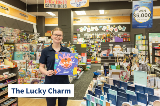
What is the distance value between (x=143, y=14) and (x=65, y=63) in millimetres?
3129

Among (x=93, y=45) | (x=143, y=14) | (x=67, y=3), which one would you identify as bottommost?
(x=93, y=45)

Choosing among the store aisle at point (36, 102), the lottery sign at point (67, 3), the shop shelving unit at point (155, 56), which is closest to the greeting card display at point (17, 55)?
the store aisle at point (36, 102)

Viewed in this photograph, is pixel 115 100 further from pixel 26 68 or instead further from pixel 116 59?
pixel 26 68

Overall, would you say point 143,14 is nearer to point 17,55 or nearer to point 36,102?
point 36,102

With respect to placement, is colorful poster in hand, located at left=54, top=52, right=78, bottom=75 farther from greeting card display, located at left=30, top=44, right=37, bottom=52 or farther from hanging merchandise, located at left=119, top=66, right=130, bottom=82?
greeting card display, located at left=30, top=44, right=37, bottom=52

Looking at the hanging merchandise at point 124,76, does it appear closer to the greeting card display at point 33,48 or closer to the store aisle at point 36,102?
the store aisle at point 36,102

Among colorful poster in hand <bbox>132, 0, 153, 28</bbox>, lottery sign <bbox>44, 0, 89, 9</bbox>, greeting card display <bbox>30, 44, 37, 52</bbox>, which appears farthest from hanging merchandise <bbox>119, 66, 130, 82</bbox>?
greeting card display <bbox>30, 44, 37, 52</bbox>

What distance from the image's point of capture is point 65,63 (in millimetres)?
1849

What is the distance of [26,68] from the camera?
4.68m

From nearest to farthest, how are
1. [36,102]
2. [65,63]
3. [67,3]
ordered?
[65,63] → [36,102] → [67,3]

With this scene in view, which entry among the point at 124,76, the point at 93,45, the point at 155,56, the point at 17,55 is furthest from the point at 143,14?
the point at 93,45

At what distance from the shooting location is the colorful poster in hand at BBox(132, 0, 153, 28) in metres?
3.85

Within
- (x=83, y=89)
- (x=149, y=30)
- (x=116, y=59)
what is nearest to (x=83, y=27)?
(x=149, y=30)

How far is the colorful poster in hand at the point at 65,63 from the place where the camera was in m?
1.83
